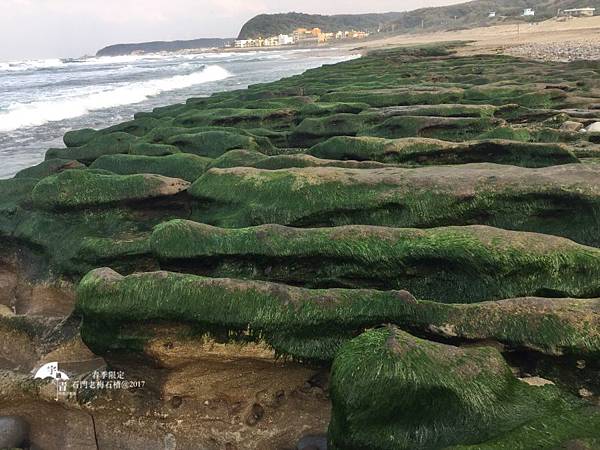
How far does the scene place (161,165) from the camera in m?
11.9

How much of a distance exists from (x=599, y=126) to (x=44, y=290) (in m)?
13.8

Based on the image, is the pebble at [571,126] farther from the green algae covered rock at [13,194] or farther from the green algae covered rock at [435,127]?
the green algae covered rock at [13,194]

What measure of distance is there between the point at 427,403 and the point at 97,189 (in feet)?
26.1

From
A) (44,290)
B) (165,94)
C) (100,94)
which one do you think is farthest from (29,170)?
(165,94)

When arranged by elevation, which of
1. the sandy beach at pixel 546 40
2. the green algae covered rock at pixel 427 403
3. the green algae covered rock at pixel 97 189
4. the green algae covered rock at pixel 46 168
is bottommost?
the sandy beach at pixel 546 40

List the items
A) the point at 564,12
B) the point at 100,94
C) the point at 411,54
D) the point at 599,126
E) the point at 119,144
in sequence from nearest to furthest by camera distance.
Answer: the point at 599,126 < the point at 119,144 < the point at 100,94 < the point at 411,54 < the point at 564,12

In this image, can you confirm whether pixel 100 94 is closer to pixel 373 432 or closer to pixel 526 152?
pixel 526 152

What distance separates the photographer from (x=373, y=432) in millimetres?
4047

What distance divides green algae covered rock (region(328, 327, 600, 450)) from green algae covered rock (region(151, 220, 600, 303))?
1921 millimetres

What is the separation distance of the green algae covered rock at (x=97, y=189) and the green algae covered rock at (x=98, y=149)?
6058 mm

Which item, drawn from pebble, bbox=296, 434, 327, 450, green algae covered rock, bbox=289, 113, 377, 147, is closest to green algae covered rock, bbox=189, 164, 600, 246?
pebble, bbox=296, 434, 327, 450

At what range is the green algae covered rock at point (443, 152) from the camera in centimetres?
962

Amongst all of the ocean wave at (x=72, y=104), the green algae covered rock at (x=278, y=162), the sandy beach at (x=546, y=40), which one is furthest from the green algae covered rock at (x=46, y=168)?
the sandy beach at (x=546, y=40)

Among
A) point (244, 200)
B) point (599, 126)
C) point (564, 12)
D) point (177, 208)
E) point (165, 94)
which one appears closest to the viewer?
point (244, 200)
